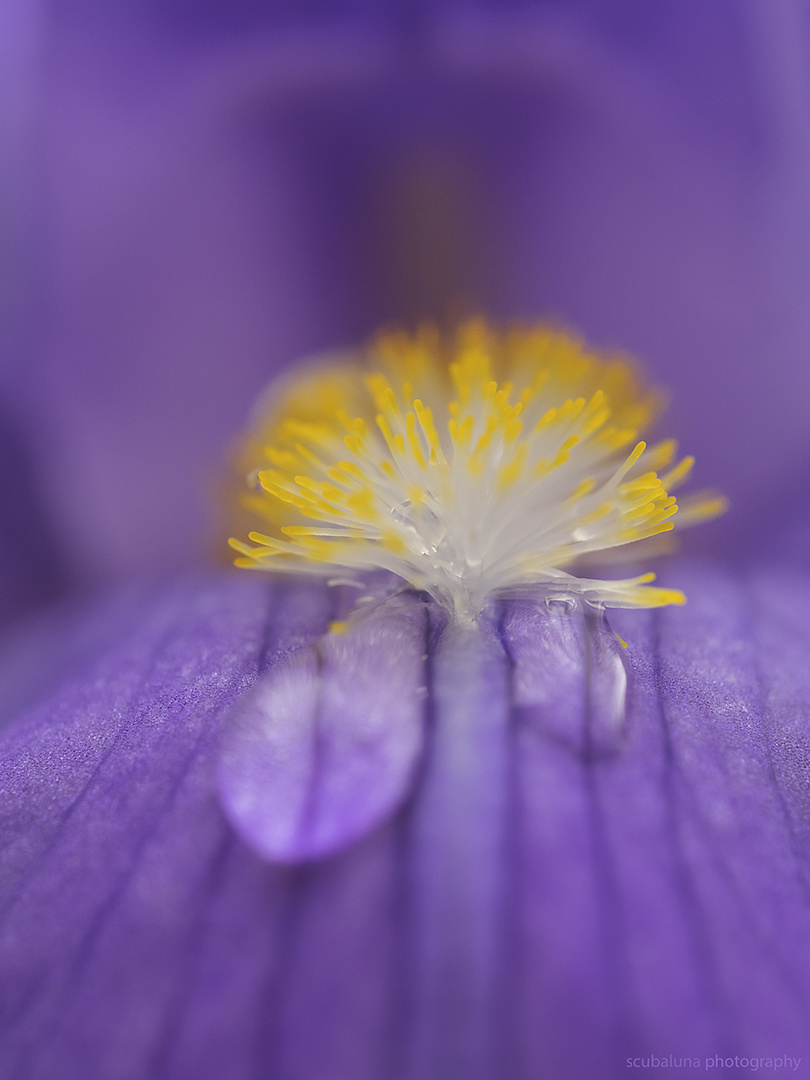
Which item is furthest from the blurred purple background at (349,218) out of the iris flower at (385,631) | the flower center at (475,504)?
the flower center at (475,504)

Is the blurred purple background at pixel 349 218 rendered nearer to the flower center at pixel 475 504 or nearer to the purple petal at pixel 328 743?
the flower center at pixel 475 504

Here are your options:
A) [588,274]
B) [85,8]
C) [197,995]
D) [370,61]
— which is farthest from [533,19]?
[197,995]

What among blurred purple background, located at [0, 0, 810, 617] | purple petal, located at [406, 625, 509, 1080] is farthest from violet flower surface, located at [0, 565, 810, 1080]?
blurred purple background, located at [0, 0, 810, 617]

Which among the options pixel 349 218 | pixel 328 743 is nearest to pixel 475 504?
pixel 328 743

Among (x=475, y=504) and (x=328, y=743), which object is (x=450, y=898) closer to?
(x=328, y=743)

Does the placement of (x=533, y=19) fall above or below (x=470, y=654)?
above

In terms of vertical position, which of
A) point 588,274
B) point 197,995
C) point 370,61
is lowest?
point 197,995

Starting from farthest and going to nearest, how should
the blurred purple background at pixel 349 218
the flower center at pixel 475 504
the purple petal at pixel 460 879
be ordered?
the blurred purple background at pixel 349 218, the flower center at pixel 475 504, the purple petal at pixel 460 879

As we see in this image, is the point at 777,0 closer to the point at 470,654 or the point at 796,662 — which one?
the point at 796,662
